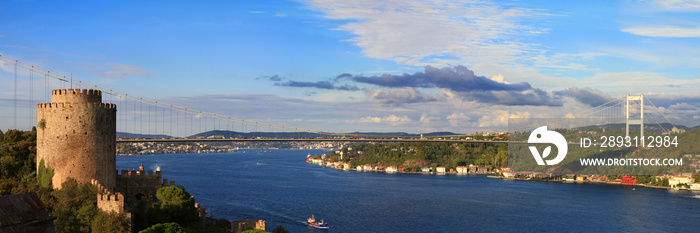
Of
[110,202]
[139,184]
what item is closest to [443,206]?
[139,184]

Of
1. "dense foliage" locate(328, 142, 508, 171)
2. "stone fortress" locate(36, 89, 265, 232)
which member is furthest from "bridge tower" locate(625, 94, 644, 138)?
"stone fortress" locate(36, 89, 265, 232)

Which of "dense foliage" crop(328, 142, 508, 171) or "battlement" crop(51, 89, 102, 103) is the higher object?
"battlement" crop(51, 89, 102, 103)

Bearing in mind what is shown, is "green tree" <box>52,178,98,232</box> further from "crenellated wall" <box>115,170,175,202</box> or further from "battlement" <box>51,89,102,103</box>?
"crenellated wall" <box>115,170,175,202</box>

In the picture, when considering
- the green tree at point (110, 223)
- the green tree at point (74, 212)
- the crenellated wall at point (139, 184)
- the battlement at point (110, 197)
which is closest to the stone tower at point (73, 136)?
the green tree at point (74, 212)

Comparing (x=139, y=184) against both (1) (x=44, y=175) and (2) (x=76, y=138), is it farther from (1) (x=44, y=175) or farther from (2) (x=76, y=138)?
(2) (x=76, y=138)

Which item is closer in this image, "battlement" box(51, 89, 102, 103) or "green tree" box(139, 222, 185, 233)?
"green tree" box(139, 222, 185, 233)

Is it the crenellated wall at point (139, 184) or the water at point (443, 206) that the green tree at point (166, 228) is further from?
the water at point (443, 206)

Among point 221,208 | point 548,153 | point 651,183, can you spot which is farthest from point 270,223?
point 548,153
